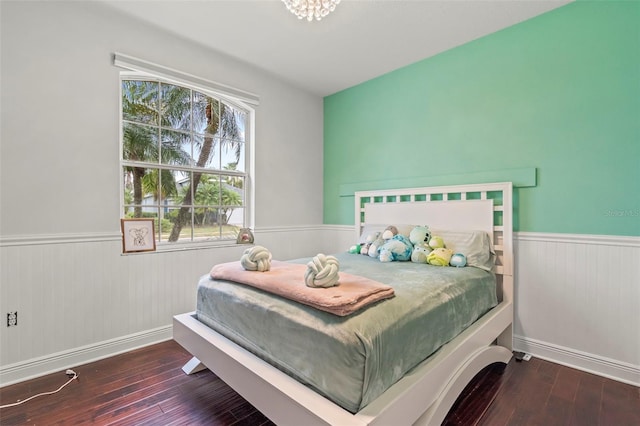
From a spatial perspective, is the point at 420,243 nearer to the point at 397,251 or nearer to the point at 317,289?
the point at 397,251

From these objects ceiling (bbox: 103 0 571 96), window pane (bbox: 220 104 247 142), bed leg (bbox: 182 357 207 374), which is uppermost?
ceiling (bbox: 103 0 571 96)

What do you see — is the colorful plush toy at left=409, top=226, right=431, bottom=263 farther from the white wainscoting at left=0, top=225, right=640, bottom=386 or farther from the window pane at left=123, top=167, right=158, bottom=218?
the window pane at left=123, top=167, right=158, bottom=218

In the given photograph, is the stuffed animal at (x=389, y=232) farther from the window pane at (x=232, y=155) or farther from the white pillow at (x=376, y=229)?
the window pane at (x=232, y=155)

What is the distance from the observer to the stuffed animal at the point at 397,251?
2.46 metres

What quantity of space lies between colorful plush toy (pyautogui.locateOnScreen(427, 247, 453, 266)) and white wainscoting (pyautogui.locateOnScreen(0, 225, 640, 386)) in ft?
2.11

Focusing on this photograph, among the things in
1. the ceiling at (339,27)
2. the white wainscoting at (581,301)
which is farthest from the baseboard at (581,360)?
the ceiling at (339,27)

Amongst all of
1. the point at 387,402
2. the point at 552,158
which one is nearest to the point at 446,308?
the point at 387,402

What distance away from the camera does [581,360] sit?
2.13m

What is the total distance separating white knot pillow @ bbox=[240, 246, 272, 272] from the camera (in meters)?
1.84

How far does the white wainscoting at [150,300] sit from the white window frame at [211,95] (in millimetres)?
342

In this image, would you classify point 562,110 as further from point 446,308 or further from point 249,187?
point 249,187

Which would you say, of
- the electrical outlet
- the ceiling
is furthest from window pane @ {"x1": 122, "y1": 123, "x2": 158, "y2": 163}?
the electrical outlet

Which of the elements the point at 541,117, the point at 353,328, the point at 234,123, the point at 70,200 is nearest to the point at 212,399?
the point at 353,328

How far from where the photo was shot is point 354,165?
3.64 meters
